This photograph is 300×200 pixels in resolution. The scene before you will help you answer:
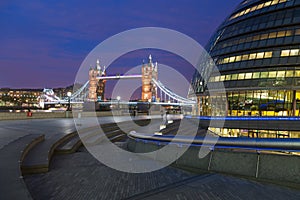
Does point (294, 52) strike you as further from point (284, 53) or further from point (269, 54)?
point (269, 54)

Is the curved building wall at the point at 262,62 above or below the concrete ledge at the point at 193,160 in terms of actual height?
above

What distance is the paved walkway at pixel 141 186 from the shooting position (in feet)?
18.9

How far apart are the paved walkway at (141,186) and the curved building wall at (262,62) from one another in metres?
27.2

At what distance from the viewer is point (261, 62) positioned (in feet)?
100

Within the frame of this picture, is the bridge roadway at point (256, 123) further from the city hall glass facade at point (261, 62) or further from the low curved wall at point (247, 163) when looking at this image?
the low curved wall at point (247, 163)

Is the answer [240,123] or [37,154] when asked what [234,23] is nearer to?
[240,123]

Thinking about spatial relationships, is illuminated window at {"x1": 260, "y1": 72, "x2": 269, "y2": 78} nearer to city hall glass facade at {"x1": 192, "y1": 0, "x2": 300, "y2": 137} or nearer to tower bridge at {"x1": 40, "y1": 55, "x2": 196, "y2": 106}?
city hall glass facade at {"x1": 192, "y1": 0, "x2": 300, "y2": 137}

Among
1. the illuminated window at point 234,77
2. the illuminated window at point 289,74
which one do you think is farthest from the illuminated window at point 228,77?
the illuminated window at point 289,74

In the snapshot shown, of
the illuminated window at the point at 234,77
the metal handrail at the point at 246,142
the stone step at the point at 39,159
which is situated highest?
the illuminated window at the point at 234,77

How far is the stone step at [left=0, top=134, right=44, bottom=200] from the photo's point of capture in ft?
14.7

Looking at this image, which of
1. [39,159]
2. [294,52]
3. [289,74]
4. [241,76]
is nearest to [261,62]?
[241,76]

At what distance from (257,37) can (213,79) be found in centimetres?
878

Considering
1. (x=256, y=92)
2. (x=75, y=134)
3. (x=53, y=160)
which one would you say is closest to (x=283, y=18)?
(x=256, y=92)

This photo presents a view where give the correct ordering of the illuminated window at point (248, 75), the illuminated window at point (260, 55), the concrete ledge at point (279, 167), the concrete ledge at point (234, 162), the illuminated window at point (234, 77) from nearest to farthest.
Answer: the concrete ledge at point (279, 167), the concrete ledge at point (234, 162), the illuminated window at point (260, 55), the illuminated window at point (248, 75), the illuminated window at point (234, 77)
